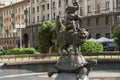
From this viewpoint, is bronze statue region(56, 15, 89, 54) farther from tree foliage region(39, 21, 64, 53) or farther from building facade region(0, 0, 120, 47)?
building facade region(0, 0, 120, 47)

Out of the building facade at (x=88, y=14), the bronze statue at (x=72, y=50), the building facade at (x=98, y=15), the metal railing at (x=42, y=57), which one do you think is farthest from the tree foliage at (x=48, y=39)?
the building facade at (x=98, y=15)

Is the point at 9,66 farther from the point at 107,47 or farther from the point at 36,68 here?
the point at 107,47

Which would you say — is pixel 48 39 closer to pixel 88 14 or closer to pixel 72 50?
pixel 72 50

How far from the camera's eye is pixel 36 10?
89.2 meters

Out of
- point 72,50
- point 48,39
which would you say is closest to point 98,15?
point 48,39

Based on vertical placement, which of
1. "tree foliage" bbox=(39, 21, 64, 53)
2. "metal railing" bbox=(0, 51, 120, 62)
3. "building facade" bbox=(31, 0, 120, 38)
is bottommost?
"metal railing" bbox=(0, 51, 120, 62)

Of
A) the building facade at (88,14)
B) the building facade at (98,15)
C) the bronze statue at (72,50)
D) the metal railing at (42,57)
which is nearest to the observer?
the bronze statue at (72,50)

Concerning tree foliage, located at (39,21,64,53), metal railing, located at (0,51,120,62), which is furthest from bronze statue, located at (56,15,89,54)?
tree foliage, located at (39,21,64,53)

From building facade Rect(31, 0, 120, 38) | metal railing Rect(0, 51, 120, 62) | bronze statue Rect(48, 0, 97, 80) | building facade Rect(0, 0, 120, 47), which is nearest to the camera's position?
bronze statue Rect(48, 0, 97, 80)

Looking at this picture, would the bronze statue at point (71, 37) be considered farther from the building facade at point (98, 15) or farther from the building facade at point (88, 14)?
the building facade at point (98, 15)

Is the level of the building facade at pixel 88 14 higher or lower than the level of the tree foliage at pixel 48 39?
higher

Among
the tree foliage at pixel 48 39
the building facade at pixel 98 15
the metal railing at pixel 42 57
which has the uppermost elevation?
the building facade at pixel 98 15

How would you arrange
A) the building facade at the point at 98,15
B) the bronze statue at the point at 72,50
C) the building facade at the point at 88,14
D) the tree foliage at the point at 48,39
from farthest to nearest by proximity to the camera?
the building facade at the point at 88,14 → the building facade at the point at 98,15 → the tree foliage at the point at 48,39 → the bronze statue at the point at 72,50

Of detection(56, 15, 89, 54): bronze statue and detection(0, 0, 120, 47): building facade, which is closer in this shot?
detection(56, 15, 89, 54): bronze statue
